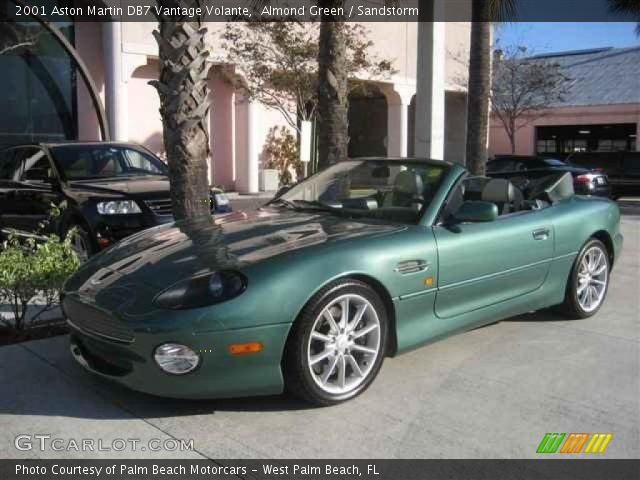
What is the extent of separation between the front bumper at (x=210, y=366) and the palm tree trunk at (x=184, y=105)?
2.56 meters

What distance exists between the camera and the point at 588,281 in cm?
582

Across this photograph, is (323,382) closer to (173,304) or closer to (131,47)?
(173,304)

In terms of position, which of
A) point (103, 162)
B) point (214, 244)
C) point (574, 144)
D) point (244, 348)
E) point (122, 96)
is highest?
point (122, 96)

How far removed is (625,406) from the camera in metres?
3.99

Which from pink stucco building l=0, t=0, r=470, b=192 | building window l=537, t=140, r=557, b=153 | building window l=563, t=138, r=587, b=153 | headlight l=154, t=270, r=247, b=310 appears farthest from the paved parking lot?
building window l=563, t=138, r=587, b=153

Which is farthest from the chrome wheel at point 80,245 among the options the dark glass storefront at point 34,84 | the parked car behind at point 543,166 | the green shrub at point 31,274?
the parked car behind at point 543,166

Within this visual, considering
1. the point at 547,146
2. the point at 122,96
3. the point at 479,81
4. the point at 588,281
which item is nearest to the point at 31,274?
the point at 588,281

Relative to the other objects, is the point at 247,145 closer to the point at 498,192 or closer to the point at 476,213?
the point at 498,192

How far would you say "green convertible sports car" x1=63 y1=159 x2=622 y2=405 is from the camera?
139 inches

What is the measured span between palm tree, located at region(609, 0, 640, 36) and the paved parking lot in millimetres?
24411

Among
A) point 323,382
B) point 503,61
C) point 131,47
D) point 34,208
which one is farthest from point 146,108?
point 323,382

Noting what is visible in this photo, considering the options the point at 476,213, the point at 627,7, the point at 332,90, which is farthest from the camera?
the point at 627,7

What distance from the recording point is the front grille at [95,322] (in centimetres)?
360

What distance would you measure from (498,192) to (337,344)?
1876 millimetres
